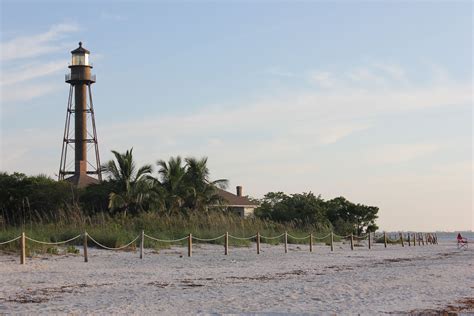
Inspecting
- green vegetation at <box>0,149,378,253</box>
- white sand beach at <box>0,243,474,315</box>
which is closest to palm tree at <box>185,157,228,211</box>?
green vegetation at <box>0,149,378,253</box>

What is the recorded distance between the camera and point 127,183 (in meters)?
34.9

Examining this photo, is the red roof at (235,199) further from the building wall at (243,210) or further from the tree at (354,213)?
the tree at (354,213)

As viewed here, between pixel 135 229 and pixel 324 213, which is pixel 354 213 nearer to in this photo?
pixel 324 213

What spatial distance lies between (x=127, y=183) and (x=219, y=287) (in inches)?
887

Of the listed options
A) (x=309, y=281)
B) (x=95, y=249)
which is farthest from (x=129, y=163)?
(x=309, y=281)

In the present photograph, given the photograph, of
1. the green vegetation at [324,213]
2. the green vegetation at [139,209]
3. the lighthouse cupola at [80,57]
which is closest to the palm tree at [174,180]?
the green vegetation at [139,209]

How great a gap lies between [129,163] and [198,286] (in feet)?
74.7

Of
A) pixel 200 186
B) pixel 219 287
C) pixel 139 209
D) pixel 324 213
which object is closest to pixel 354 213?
pixel 324 213

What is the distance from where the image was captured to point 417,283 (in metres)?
14.0

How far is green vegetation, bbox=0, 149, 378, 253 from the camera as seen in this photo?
81.1ft

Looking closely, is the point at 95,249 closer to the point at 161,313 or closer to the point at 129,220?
the point at 129,220

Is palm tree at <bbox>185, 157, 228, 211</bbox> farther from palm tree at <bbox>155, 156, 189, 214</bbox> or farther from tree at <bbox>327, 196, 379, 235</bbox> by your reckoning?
tree at <bbox>327, 196, 379, 235</bbox>

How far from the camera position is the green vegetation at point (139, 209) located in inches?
974

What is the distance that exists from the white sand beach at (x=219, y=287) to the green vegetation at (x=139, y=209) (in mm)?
5029
